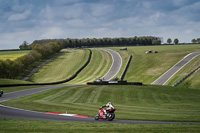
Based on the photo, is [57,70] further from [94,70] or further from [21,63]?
[94,70]

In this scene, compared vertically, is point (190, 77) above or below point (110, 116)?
below

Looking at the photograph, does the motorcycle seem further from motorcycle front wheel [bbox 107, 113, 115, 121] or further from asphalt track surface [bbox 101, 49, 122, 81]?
asphalt track surface [bbox 101, 49, 122, 81]

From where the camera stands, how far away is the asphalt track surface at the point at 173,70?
285 feet

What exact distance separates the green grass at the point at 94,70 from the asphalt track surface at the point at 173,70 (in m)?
27.5

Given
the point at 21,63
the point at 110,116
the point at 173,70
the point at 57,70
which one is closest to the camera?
the point at 110,116

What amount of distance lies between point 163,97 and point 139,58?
78.1 metres

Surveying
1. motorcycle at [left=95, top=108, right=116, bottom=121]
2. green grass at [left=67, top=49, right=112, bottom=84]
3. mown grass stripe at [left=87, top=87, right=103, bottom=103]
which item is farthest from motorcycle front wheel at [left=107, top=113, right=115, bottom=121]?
green grass at [left=67, top=49, right=112, bottom=84]

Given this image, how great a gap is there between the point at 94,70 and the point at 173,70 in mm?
39009

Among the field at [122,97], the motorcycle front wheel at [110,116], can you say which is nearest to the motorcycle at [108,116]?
the motorcycle front wheel at [110,116]

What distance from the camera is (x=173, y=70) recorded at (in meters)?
96.8

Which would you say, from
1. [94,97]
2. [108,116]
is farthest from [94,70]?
[108,116]

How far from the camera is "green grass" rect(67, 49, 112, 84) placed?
107 metres

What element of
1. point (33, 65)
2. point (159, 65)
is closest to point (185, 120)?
point (159, 65)

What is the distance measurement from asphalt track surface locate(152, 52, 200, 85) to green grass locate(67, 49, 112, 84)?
90.2ft
